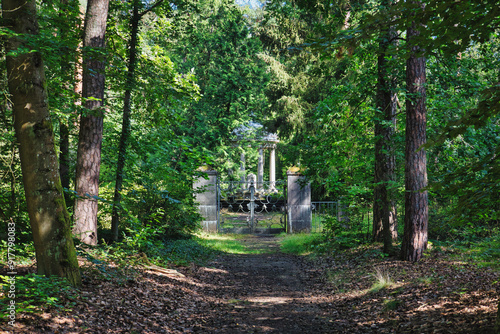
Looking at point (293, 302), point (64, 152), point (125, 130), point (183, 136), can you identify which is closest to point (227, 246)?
point (183, 136)

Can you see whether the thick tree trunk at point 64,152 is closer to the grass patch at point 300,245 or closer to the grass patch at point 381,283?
the grass patch at point 381,283

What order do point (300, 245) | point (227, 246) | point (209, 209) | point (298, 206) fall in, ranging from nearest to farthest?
point (300, 245)
point (227, 246)
point (298, 206)
point (209, 209)

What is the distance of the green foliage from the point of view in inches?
157

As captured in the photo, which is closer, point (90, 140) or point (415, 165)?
point (90, 140)

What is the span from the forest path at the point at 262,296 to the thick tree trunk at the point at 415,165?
2304mm

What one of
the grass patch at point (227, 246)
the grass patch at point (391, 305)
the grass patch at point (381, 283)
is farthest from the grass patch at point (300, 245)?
the grass patch at point (391, 305)

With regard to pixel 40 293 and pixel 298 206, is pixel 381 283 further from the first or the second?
pixel 298 206

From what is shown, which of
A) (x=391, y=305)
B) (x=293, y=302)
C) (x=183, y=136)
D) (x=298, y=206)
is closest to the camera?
(x=391, y=305)

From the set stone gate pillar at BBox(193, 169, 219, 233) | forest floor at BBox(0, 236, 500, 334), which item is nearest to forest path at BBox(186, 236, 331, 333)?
forest floor at BBox(0, 236, 500, 334)

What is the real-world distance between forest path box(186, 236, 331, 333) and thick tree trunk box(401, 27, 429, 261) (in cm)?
230

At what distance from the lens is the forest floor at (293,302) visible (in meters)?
4.38

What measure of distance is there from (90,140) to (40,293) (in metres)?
3.86

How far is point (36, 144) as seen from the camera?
4688 millimetres

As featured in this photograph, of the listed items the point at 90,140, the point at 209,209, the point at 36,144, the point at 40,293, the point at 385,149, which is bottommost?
the point at 40,293
